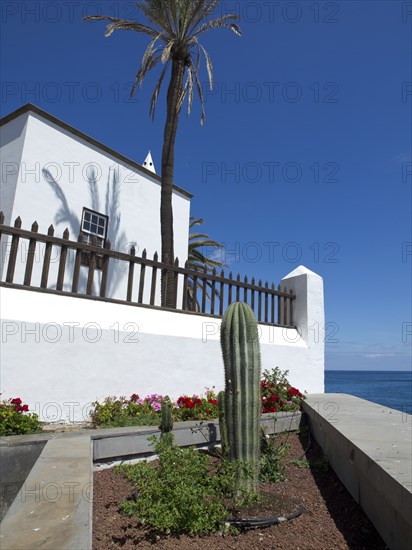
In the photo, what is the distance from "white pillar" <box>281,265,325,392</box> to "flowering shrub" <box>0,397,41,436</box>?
640 centimetres

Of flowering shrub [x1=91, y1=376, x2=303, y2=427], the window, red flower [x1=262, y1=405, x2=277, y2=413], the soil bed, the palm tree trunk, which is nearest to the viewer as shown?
the soil bed

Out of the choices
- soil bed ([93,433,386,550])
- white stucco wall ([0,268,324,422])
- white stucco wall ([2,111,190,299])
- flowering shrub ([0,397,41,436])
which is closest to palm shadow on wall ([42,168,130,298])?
white stucco wall ([2,111,190,299])

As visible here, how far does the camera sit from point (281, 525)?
10.7 feet

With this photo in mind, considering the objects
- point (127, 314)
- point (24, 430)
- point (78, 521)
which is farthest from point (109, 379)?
point (78, 521)

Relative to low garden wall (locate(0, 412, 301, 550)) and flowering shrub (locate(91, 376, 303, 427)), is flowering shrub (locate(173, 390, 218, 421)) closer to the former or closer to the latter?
flowering shrub (locate(91, 376, 303, 427))

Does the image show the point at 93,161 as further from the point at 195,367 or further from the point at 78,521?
the point at 78,521

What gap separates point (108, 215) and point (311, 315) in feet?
22.2

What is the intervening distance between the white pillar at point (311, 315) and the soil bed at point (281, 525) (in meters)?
5.28

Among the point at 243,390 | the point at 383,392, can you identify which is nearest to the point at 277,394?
the point at 243,390

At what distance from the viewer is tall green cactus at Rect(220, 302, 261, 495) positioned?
12.8 ft

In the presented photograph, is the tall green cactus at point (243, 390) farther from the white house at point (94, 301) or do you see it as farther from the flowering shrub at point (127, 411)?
the white house at point (94, 301)

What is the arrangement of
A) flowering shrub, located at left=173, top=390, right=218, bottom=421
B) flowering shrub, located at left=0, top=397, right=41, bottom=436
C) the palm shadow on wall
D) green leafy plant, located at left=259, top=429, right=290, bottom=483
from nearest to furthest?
1. green leafy plant, located at left=259, top=429, right=290, bottom=483
2. flowering shrub, located at left=0, top=397, right=41, bottom=436
3. flowering shrub, located at left=173, top=390, right=218, bottom=421
4. the palm shadow on wall

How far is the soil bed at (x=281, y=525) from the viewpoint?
2.94 metres

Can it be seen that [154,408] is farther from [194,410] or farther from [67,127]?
[67,127]
